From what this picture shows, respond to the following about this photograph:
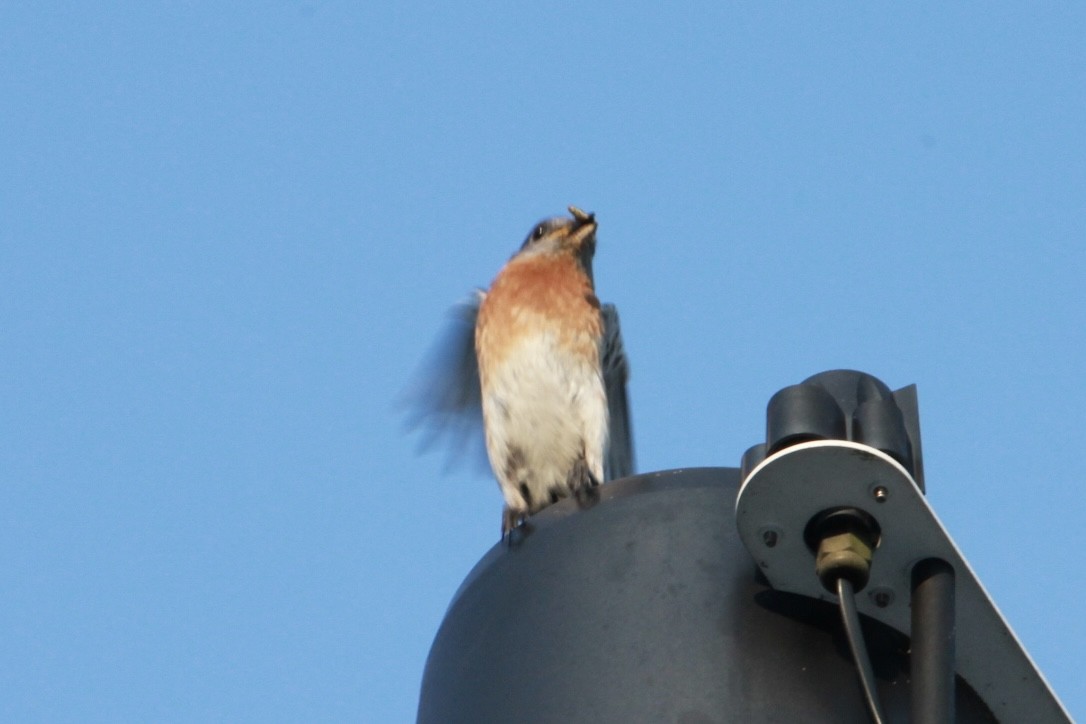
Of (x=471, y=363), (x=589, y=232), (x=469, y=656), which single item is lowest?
(x=469, y=656)

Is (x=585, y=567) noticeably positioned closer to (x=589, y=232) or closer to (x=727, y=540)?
(x=727, y=540)

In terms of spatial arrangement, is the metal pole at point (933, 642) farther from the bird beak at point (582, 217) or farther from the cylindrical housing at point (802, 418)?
the bird beak at point (582, 217)

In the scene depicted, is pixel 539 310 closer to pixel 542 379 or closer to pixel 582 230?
pixel 542 379

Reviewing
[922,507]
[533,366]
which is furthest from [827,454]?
[533,366]

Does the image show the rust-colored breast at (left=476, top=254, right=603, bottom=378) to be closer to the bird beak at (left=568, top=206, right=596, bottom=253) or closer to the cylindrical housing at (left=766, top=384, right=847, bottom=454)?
the bird beak at (left=568, top=206, right=596, bottom=253)

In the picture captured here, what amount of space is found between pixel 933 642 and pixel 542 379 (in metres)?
5.78

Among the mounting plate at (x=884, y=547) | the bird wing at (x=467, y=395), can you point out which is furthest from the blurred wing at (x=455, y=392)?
the mounting plate at (x=884, y=547)

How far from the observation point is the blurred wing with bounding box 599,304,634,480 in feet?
28.7

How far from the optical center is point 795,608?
2582 mm

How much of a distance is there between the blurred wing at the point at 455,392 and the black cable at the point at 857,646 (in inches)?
246

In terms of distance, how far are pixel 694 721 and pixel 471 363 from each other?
274 inches

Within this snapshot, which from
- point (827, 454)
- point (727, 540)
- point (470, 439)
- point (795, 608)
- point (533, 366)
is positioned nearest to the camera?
point (827, 454)

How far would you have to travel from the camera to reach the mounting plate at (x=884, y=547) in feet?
7.75

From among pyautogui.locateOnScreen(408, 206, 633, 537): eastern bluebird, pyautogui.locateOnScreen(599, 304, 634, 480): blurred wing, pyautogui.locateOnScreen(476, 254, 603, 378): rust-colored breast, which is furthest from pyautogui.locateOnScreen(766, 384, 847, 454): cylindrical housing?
pyautogui.locateOnScreen(599, 304, 634, 480): blurred wing
